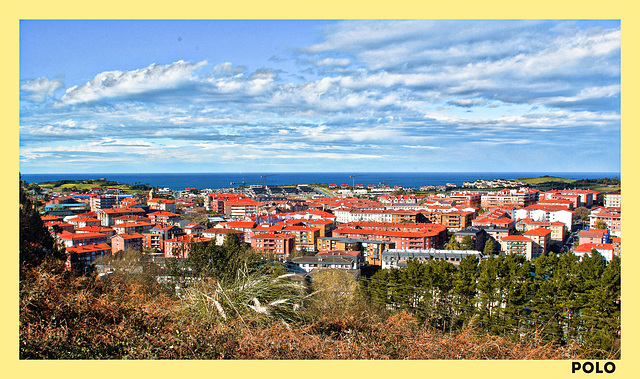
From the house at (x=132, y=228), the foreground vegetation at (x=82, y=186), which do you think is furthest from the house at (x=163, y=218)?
the foreground vegetation at (x=82, y=186)

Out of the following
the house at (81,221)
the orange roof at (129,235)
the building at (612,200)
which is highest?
the building at (612,200)

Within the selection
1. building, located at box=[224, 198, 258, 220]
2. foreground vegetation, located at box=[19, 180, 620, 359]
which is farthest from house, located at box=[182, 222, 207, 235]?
foreground vegetation, located at box=[19, 180, 620, 359]

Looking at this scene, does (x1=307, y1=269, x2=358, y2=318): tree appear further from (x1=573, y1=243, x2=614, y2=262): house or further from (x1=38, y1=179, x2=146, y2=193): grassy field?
(x1=38, y1=179, x2=146, y2=193): grassy field

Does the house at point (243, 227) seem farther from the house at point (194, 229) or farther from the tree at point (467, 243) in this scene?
the tree at point (467, 243)

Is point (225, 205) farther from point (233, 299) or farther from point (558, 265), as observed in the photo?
point (233, 299)

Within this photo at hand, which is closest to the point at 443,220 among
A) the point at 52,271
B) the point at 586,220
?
the point at 586,220
